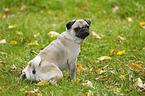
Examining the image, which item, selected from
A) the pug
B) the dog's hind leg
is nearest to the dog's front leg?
the pug

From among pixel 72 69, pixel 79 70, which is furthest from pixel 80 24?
pixel 79 70

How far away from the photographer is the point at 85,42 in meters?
5.57

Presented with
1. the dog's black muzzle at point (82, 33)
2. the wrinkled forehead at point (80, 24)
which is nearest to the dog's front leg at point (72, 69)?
the dog's black muzzle at point (82, 33)

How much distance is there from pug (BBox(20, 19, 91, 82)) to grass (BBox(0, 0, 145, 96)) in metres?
0.19

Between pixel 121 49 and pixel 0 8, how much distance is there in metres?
5.74

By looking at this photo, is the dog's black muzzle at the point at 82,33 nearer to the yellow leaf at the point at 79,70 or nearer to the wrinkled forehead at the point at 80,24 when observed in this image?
the wrinkled forehead at the point at 80,24

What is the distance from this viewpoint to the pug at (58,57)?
352cm

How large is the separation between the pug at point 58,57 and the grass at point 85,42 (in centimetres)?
19

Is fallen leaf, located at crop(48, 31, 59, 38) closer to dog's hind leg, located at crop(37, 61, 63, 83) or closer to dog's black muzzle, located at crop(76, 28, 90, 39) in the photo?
dog's black muzzle, located at crop(76, 28, 90, 39)

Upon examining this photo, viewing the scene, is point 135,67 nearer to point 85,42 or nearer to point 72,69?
point 72,69

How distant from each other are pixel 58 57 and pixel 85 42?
192 cm

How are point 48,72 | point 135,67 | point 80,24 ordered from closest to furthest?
point 48,72
point 80,24
point 135,67

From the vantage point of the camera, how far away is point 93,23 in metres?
7.09

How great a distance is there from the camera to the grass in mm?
3559
